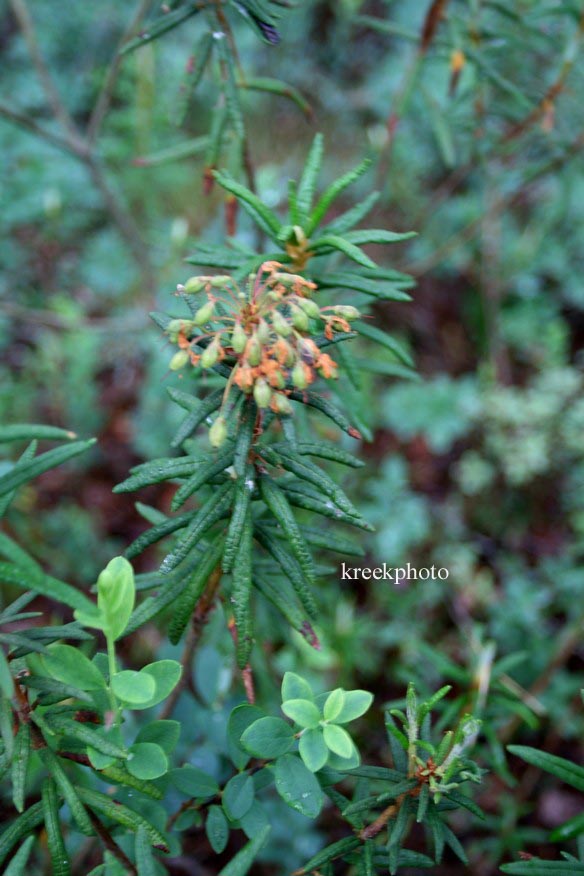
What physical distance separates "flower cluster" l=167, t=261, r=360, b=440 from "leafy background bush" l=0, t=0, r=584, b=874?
1.67ft

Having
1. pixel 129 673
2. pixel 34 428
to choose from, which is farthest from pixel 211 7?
pixel 129 673

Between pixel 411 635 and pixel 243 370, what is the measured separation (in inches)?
74.3

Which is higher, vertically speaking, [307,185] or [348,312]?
[307,185]

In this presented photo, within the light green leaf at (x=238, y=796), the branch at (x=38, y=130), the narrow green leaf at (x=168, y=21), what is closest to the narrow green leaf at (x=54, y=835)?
the light green leaf at (x=238, y=796)

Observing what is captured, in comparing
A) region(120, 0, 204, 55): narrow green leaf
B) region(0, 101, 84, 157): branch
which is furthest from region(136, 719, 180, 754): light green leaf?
region(0, 101, 84, 157): branch

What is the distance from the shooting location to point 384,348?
2.75 metres

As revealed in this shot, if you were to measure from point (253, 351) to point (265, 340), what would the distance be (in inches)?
1.3

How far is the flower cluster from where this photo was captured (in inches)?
32.0

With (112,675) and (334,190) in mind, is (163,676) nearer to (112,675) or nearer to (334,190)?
(112,675)

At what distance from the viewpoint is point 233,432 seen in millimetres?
1011

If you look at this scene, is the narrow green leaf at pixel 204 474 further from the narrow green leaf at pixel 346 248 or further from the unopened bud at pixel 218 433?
the narrow green leaf at pixel 346 248

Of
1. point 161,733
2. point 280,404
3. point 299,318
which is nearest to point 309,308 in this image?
point 299,318

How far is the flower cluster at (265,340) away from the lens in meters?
0.81

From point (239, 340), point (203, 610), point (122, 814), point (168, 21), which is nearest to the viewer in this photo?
point (239, 340)
